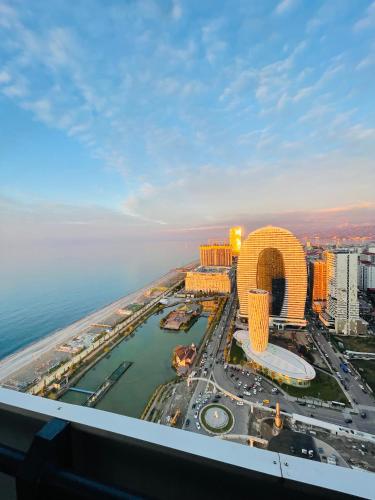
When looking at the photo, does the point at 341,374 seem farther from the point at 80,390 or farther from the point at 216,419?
the point at 80,390

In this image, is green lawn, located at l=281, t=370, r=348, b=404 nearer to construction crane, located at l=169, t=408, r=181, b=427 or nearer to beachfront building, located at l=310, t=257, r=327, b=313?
construction crane, located at l=169, t=408, r=181, b=427

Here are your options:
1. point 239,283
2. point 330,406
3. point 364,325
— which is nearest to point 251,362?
point 330,406

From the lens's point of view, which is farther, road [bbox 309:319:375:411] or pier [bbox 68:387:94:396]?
pier [bbox 68:387:94:396]

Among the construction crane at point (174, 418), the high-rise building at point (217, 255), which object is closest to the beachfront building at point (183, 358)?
the construction crane at point (174, 418)

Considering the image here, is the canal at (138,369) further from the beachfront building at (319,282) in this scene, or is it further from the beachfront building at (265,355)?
the beachfront building at (319,282)

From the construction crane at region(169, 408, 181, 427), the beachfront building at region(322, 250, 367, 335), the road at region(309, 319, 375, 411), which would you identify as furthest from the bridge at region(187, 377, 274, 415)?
the beachfront building at region(322, 250, 367, 335)

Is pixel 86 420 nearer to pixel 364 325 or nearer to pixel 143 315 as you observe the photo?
pixel 364 325
